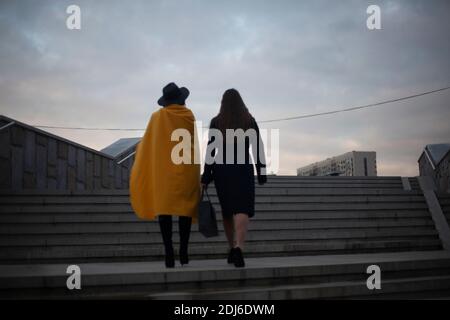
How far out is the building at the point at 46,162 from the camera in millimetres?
9363

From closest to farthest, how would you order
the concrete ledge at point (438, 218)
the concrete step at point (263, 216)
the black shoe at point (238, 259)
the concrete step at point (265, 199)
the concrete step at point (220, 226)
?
the black shoe at point (238, 259) → the concrete step at point (220, 226) → the concrete step at point (263, 216) → the concrete ledge at point (438, 218) → the concrete step at point (265, 199)

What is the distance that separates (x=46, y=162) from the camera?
413 inches

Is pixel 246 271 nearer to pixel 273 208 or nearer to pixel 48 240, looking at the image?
pixel 48 240

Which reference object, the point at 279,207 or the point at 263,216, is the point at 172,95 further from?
the point at 279,207

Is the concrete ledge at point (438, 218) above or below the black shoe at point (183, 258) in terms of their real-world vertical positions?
above

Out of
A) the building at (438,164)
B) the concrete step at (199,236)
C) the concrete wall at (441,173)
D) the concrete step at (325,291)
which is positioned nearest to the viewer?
the concrete step at (325,291)

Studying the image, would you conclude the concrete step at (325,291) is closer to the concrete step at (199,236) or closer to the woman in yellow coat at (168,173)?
the woman in yellow coat at (168,173)

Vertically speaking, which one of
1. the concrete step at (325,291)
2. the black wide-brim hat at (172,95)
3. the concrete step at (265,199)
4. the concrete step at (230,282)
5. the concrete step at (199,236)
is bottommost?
the concrete step at (325,291)

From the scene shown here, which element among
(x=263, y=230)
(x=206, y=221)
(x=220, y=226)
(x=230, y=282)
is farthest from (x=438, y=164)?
(x=230, y=282)

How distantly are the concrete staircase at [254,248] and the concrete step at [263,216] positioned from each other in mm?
14

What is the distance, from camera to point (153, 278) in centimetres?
404

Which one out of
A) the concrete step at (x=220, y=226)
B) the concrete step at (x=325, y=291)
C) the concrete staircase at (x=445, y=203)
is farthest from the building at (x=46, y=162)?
the concrete staircase at (x=445, y=203)
